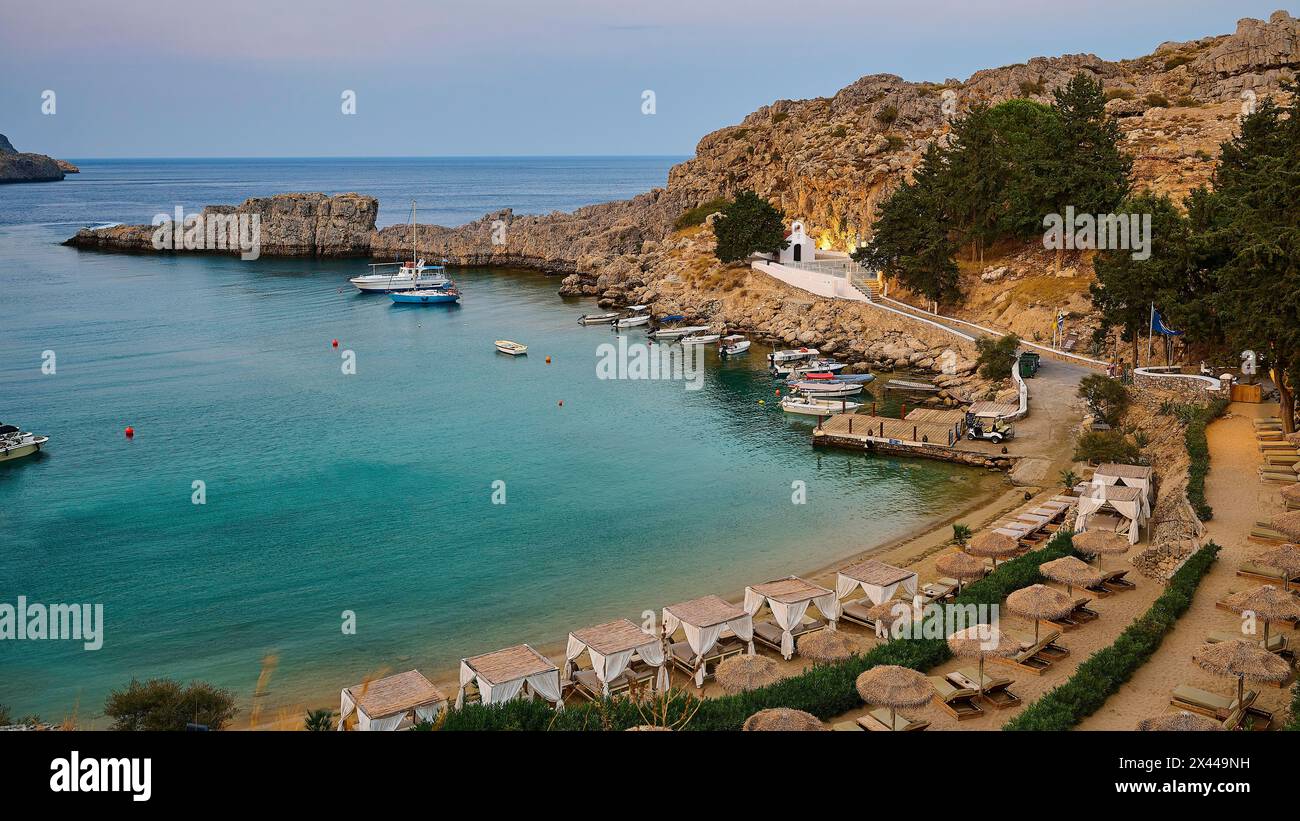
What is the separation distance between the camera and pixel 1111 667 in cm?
1984

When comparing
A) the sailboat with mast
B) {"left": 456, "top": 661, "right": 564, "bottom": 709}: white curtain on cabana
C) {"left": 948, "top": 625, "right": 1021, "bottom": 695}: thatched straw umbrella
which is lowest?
{"left": 456, "top": 661, "right": 564, "bottom": 709}: white curtain on cabana

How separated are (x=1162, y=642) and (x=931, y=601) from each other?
6.62 meters

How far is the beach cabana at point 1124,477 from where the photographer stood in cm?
3025

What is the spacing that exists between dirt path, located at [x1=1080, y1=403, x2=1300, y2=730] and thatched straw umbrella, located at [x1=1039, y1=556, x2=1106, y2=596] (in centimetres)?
237

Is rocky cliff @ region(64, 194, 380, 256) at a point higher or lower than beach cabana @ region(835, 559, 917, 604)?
higher

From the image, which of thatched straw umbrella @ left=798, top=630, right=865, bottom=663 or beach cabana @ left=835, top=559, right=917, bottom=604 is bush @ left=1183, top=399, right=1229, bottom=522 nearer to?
beach cabana @ left=835, top=559, right=917, bottom=604

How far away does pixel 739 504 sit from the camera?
39.0 metres

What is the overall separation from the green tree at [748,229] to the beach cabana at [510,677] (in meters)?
63.6

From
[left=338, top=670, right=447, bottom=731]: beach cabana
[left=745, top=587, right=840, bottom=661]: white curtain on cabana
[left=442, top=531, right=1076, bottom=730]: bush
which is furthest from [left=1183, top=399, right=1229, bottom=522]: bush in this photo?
[left=338, top=670, right=447, bottom=731]: beach cabana

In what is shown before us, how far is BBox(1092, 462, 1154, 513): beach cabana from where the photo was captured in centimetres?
3025

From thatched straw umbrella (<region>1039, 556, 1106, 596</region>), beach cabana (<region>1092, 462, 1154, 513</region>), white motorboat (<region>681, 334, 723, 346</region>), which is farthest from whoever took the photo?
white motorboat (<region>681, 334, 723, 346</region>)

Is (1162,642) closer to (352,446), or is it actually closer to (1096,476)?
(1096,476)
